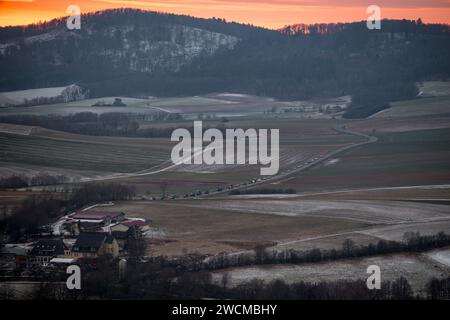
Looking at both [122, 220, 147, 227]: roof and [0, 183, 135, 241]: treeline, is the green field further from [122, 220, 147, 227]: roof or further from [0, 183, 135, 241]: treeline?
[122, 220, 147, 227]: roof

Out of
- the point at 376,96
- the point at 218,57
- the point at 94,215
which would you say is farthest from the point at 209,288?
the point at 218,57

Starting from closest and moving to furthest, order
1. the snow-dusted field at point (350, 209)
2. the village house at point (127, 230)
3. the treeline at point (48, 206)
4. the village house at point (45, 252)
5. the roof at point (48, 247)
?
1. the village house at point (45, 252)
2. the roof at point (48, 247)
3. the village house at point (127, 230)
4. the treeline at point (48, 206)
5. the snow-dusted field at point (350, 209)

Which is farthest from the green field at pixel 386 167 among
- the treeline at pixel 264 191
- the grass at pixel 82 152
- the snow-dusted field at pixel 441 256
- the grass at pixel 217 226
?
the snow-dusted field at pixel 441 256

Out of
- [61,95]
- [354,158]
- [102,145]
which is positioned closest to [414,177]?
[354,158]

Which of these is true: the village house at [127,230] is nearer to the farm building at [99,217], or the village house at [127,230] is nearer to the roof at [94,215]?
the farm building at [99,217]
